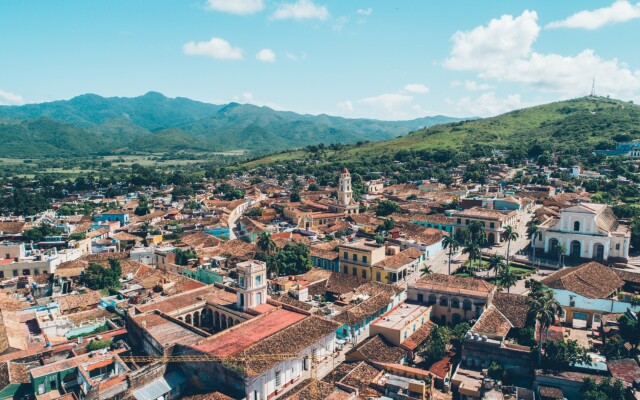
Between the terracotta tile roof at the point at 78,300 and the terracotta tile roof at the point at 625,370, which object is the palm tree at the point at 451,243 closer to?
the terracotta tile roof at the point at 625,370

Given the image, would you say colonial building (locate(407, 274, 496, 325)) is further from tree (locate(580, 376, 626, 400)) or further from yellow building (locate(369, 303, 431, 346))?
tree (locate(580, 376, 626, 400))

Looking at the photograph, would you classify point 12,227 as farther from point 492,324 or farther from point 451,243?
point 492,324

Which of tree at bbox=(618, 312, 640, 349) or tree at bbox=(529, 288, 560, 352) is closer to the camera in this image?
tree at bbox=(529, 288, 560, 352)

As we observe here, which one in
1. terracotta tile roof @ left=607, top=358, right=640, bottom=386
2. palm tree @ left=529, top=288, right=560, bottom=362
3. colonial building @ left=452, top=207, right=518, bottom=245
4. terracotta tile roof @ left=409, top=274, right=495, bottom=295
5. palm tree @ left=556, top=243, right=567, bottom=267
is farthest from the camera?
colonial building @ left=452, top=207, right=518, bottom=245

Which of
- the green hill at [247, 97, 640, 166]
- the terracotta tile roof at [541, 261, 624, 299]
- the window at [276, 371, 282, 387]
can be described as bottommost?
the window at [276, 371, 282, 387]

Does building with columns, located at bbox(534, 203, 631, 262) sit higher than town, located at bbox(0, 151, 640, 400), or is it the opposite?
building with columns, located at bbox(534, 203, 631, 262)

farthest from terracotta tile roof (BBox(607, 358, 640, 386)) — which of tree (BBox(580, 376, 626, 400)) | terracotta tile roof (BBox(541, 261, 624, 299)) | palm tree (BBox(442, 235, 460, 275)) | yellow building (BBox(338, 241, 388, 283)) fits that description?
yellow building (BBox(338, 241, 388, 283))

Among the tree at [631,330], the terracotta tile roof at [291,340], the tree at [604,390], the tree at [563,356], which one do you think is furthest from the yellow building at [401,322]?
the tree at [631,330]
